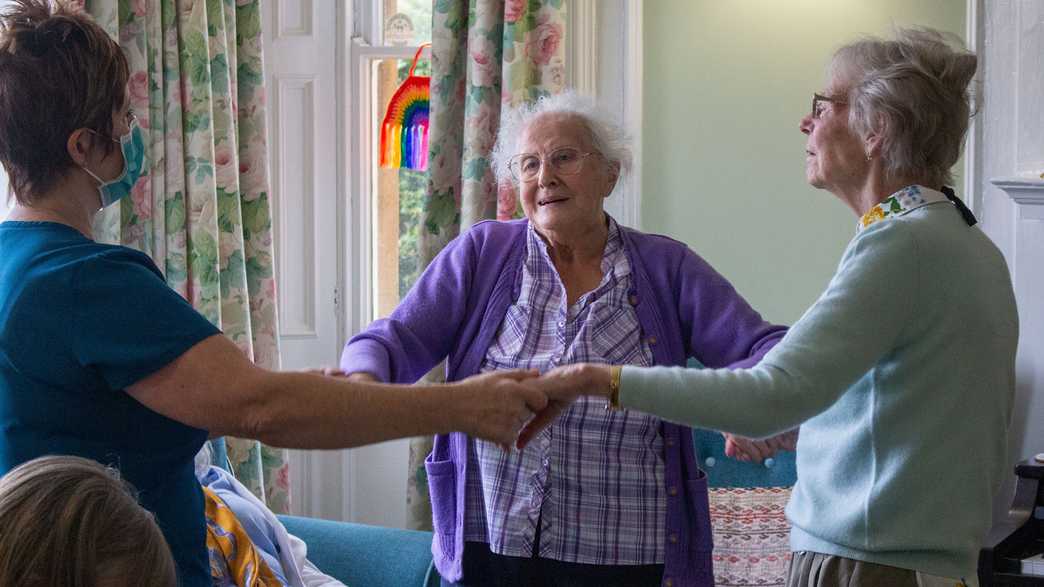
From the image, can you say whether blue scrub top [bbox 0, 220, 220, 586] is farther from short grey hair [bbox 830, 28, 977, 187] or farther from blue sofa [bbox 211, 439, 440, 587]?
blue sofa [bbox 211, 439, 440, 587]

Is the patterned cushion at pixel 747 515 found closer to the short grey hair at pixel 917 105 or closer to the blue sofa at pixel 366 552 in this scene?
the blue sofa at pixel 366 552

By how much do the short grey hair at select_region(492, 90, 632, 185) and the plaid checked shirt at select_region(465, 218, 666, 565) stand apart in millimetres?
438

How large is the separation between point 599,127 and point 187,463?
50.0 inches

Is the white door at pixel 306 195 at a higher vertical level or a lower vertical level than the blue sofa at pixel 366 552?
higher

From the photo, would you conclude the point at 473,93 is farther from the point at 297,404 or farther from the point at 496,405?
the point at 297,404

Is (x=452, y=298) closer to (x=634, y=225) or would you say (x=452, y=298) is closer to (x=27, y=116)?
(x=27, y=116)

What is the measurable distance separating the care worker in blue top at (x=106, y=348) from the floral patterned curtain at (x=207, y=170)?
145 cm

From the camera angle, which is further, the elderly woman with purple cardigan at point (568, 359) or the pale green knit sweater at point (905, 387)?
the elderly woman with purple cardigan at point (568, 359)

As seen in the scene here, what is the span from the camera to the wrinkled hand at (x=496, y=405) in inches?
68.7

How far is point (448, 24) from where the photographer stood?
3.78 m

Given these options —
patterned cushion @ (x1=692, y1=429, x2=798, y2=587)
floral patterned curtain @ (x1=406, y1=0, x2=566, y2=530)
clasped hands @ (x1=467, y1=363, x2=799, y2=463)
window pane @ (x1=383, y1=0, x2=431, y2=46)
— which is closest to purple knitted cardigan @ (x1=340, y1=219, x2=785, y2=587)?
clasped hands @ (x1=467, y1=363, x2=799, y2=463)

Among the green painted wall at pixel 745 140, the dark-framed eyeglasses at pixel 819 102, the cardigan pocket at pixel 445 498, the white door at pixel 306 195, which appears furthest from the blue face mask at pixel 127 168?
the green painted wall at pixel 745 140

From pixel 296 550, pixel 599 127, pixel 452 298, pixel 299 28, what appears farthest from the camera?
pixel 299 28

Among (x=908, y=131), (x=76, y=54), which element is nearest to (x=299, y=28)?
(x=76, y=54)
